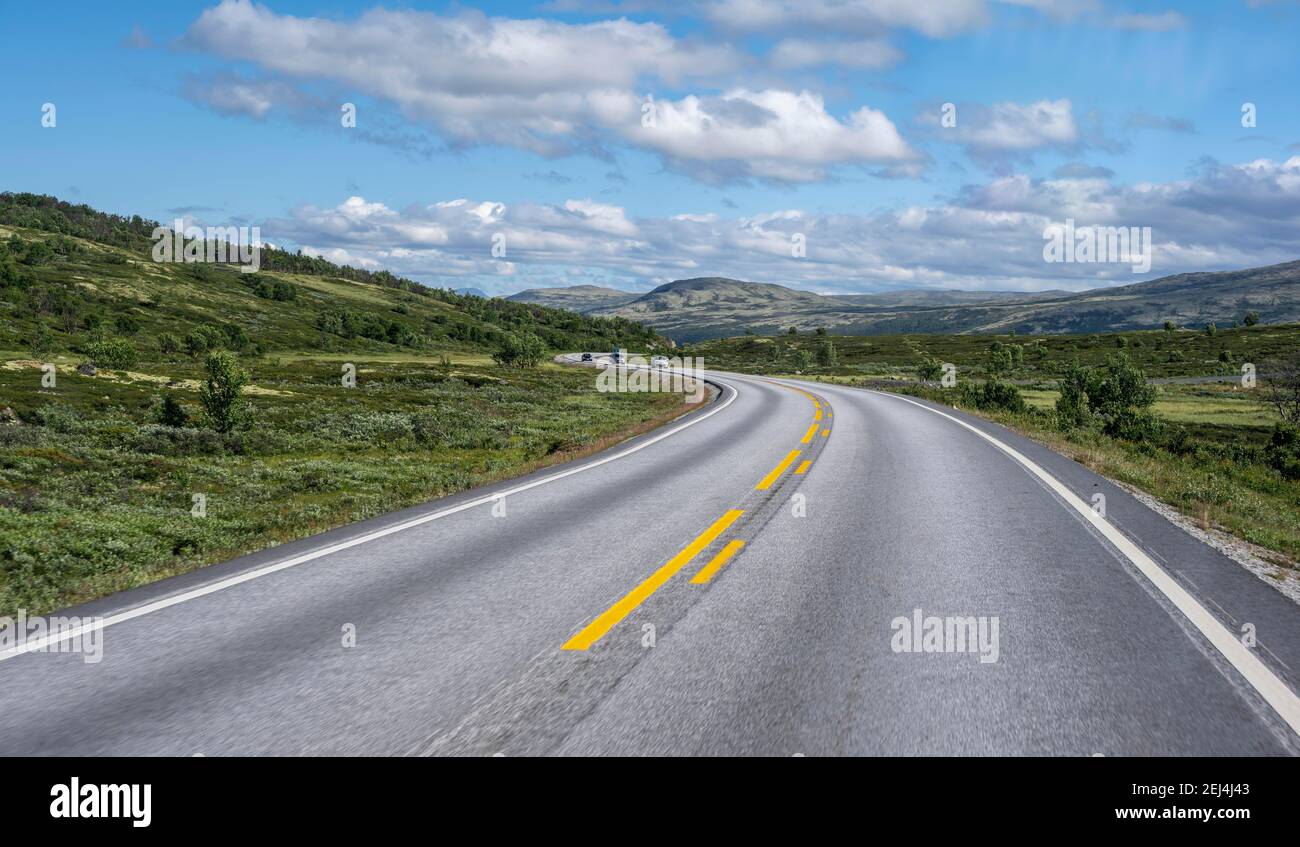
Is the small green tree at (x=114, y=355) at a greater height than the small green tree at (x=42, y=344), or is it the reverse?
the small green tree at (x=42, y=344)

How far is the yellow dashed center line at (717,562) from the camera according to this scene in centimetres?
660

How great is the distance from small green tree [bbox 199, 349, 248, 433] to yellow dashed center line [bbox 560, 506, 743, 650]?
1033 inches

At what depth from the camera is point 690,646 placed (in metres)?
4.97

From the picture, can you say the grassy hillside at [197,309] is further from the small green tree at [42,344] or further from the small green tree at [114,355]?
the small green tree at [114,355]

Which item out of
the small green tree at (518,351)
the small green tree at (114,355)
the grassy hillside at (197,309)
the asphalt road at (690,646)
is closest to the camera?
the asphalt road at (690,646)

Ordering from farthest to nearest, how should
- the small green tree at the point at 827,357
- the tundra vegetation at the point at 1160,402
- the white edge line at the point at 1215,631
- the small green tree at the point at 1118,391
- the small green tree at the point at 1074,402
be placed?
the small green tree at the point at 827,357
the small green tree at the point at 1118,391
the small green tree at the point at 1074,402
the tundra vegetation at the point at 1160,402
the white edge line at the point at 1215,631

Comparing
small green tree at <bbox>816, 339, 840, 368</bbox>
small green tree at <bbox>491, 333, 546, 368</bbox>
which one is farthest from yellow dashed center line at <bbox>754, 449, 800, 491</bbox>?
small green tree at <bbox>816, 339, 840, 368</bbox>

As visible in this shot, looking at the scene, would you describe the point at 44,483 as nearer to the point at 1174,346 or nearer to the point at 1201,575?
the point at 1201,575

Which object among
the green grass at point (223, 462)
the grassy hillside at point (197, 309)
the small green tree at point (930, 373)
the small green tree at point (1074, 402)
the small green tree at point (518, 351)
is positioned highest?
the grassy hillside at point (197, 309)

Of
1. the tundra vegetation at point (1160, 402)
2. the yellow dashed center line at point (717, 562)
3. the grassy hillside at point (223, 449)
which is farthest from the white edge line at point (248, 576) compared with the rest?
the tundra vegetation at point (1160, 402)

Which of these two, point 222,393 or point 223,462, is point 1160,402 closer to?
point 222,393

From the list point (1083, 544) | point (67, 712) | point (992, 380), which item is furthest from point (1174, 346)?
point (67, 712)

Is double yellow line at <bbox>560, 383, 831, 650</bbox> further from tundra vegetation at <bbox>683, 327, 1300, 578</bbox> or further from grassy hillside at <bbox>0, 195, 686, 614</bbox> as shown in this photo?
tundra vegetation at <bbox>683, 327, 1300, 578</bbox>

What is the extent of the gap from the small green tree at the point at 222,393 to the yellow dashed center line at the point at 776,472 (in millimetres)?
22941
